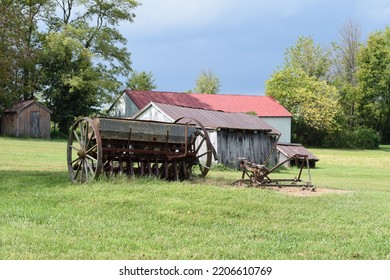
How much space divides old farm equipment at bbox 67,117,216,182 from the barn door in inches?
1689

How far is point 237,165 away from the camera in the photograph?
1308 inches

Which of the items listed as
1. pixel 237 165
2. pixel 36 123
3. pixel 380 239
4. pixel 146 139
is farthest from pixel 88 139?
pixel 36 123

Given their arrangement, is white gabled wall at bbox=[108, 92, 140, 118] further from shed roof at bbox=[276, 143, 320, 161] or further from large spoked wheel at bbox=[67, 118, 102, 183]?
large spoked wheel at bbox=[67, 118, 102, 183]

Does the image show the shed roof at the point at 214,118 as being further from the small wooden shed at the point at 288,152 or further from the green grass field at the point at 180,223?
the green grass field at the point at 180,223

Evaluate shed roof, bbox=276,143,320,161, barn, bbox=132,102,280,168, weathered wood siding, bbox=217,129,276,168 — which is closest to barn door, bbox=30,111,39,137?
barn, bbox=132,102,280,168

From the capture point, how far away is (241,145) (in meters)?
33.9

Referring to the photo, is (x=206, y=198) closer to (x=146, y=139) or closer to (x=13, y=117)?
(x=146, y=139)

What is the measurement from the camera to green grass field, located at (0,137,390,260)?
26.4 feet

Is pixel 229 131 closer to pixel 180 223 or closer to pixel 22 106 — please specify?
pixel 180 223

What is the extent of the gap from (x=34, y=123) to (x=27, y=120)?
0.84 meters

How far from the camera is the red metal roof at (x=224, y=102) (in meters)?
61.7

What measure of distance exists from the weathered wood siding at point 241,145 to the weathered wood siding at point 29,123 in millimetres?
31597

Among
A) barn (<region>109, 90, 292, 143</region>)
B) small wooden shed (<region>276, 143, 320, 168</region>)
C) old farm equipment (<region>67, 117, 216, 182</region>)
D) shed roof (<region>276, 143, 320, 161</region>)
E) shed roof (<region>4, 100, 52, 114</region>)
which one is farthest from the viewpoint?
barn (<region>109, 90, 292, 143</region>)
